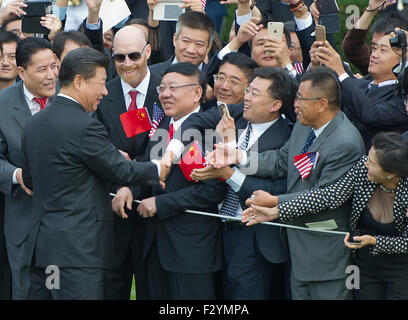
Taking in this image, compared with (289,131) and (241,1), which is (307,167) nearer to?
(289,131)

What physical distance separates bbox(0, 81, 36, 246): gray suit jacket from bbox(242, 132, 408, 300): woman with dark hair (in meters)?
1.68

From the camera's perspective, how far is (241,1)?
6.59 m

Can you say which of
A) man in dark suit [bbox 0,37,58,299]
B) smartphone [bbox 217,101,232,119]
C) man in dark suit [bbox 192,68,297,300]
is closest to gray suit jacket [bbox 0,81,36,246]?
man in dark suit [bbox 0,37,58,299]

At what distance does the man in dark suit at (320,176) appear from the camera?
506cm

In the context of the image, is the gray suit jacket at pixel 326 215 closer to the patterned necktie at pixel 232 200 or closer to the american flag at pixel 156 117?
the patterned necktie at pixel 232 200

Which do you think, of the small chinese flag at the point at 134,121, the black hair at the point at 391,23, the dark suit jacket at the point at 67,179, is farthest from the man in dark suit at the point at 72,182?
the black hair at the point at 391,23

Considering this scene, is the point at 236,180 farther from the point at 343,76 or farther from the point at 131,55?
the point at 131,55

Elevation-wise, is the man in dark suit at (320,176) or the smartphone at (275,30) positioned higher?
the smartphone at (275,30)

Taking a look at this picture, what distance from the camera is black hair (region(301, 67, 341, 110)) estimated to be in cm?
520

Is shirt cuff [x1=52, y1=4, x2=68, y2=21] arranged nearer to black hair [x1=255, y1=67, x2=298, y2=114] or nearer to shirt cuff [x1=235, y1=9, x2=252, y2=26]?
shirt cuff [x1=235, y1=9, x2=252, y2=26]

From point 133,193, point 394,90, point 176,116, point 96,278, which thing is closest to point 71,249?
point 96,278

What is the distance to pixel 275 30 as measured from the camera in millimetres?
5816

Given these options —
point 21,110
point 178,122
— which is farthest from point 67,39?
point 178,122

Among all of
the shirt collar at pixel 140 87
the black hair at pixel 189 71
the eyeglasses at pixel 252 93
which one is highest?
the black hair at pixel 189 71
